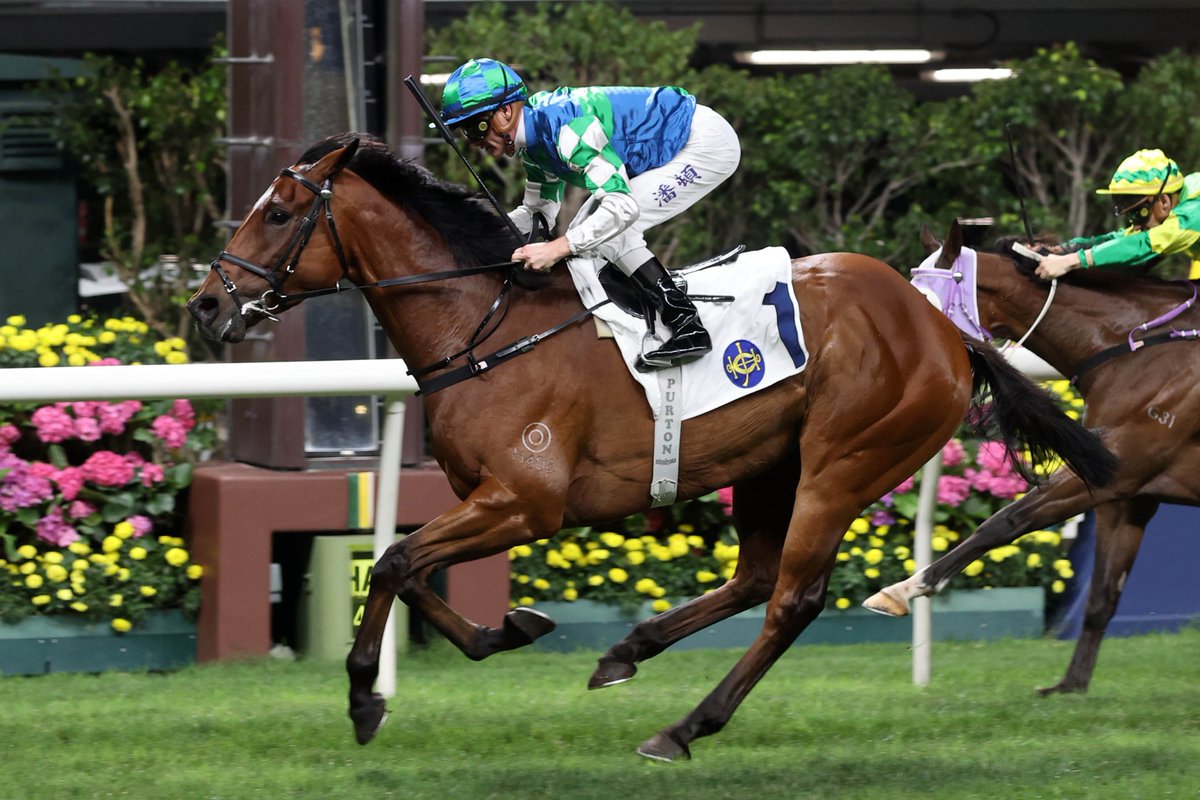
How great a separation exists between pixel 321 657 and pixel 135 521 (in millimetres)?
839

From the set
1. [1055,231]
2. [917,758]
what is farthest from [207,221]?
[917,758]

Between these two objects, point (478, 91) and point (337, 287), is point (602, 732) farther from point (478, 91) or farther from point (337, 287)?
point (478, 91)

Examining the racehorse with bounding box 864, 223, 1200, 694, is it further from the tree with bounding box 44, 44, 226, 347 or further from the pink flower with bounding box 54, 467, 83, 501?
the tree with bounding box 44, 44, 226, 347

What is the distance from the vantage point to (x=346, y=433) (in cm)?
659

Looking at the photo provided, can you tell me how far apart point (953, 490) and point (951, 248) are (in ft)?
4.28

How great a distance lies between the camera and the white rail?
207 inches

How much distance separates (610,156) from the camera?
4531 millimetres

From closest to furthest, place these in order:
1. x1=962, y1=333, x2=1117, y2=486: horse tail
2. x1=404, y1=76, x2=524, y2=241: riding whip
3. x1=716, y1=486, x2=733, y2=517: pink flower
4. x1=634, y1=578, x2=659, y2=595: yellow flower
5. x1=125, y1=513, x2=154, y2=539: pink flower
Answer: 1. x1=404, y1=76, x2=524, y2=241: riding whip
2. x1=962, y1=333, x2=1117, y2=486: horse tail
3. x1=125, y1=513, x2=154, y2=539: pink flower
4. x1=634, y1=578, x2=659, y2=595: yellow flower
5. x1=716, y1=486, x2=733, y2=517: pink flower

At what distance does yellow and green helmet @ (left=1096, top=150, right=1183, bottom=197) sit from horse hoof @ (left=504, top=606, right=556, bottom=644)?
2.80 m

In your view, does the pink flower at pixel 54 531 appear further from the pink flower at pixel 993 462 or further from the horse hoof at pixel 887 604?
the pink flower at pixel 993 462

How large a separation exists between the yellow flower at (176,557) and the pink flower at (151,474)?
10.8 inches

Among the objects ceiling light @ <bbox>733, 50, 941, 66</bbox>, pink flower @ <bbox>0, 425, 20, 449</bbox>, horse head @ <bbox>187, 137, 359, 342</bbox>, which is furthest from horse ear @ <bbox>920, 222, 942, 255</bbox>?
ceiling light @ <bbox>733, 50, 941, 66</bbox>

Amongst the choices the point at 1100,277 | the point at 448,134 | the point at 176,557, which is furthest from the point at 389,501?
the point at 1100,277

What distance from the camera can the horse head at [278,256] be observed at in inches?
173
